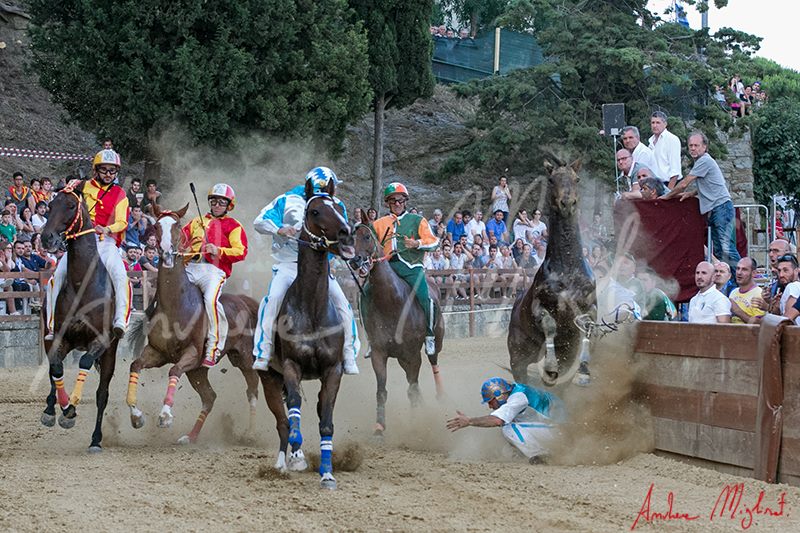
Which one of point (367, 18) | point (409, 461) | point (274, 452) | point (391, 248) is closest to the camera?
point (409, 461)

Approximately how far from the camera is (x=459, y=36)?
36375 mm

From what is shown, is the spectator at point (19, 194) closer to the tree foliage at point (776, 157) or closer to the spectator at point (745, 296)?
the spectator at point (745, 296)

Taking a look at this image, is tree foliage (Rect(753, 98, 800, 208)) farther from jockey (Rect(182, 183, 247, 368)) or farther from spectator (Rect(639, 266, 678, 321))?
jockey (Rect(182, 183, 247, 368))

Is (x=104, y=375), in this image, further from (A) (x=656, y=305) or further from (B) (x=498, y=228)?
(B) (x=498, y=228)

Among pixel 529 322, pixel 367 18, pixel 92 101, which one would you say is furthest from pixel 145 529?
pixel 367 18

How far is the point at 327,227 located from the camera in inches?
316

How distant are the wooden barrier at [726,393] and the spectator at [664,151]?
2.87 metres

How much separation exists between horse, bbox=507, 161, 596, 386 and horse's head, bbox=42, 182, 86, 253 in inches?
174

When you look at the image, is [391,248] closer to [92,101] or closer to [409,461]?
[409,461]

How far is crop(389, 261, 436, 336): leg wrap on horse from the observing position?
38.2 feet

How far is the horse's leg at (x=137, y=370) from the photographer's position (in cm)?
1002

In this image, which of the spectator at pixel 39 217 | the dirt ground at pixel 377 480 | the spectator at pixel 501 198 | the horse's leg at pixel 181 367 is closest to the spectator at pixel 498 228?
the spectator at pixel 501 198

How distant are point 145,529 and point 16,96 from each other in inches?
902

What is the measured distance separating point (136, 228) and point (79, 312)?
26.8ft
